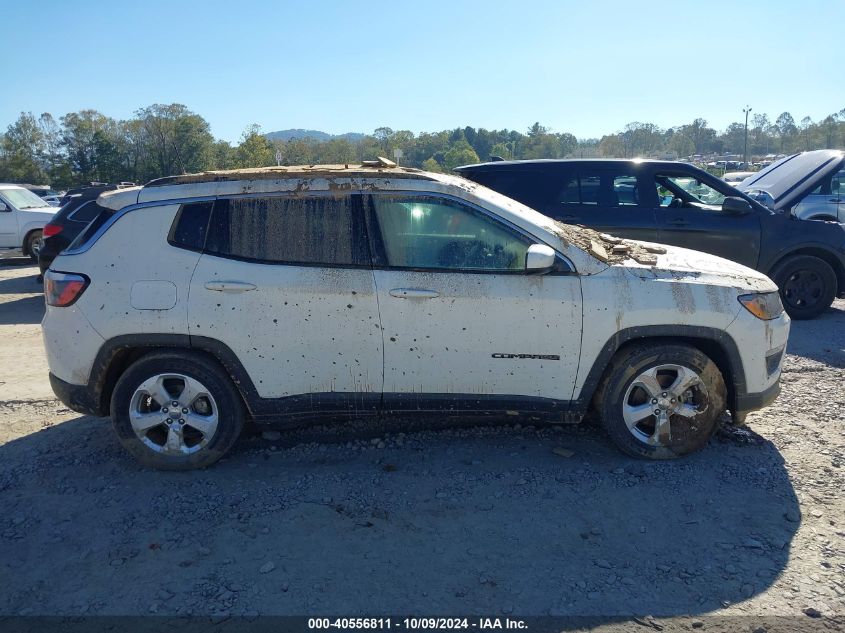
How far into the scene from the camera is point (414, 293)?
4.15m

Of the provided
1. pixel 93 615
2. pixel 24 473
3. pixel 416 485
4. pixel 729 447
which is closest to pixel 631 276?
pixel 729 447

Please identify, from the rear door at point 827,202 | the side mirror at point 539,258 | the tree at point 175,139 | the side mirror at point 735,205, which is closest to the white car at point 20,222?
the tree at point 175,139

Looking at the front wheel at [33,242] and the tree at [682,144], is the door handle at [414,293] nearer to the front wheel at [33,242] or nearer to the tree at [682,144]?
the front wheel at [33,242]

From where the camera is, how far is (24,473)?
435 cm

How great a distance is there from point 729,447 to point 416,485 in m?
2.19

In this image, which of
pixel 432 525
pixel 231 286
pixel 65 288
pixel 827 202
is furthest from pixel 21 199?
pixel 827 202

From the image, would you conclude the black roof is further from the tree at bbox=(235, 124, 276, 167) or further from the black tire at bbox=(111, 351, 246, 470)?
the tree at bbox=(235, 124, 276, 167)

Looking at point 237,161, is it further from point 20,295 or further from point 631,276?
point 631,276

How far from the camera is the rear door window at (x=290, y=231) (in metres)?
4.28

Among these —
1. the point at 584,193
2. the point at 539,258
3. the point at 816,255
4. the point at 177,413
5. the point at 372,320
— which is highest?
the point at 584,193

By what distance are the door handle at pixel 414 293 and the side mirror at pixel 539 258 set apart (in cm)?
59

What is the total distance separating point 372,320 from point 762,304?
252cm

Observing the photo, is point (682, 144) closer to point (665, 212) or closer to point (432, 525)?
point (665, 212)

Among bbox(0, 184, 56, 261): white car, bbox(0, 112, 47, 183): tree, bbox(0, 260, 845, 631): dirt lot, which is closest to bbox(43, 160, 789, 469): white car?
bbox(0, 260, 845, 631): dirt lot
